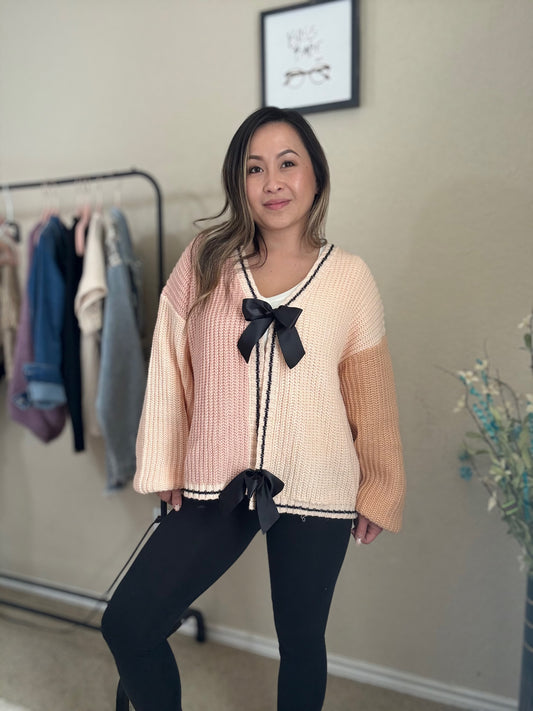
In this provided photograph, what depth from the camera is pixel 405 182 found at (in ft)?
5.35

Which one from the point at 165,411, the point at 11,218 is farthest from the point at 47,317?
the point at 165,411

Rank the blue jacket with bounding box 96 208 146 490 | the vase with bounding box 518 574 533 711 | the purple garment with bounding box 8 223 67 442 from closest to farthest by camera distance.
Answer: the vase with bounding box 518 574 533 711 < the blue jacket with bounding box 96 208 146 490 < the purple garment with bounding box 8 223 67 442

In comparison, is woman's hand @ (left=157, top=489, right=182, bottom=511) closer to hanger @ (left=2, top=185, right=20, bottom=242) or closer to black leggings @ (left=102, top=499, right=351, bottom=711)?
black leggings @ (left=102, top=499, right=351, bottom=711)

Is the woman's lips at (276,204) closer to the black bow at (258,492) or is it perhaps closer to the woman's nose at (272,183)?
the woman's nose at (272,183)

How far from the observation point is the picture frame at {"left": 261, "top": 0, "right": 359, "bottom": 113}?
1.64 m

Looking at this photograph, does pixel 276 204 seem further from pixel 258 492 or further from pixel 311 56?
pixel 311 56

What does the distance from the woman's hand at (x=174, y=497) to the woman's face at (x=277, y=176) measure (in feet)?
1.94

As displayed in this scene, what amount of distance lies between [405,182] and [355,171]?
0.47 ft

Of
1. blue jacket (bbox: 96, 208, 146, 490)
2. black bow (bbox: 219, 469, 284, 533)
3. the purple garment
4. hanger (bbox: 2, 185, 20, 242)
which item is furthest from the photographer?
hanger (bbox: 2, 185, 20, 242)

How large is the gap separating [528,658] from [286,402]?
86cm

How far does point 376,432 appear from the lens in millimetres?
1301

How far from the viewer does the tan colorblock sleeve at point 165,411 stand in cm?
127

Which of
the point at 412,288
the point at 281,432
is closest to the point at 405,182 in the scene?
the point at 412,288

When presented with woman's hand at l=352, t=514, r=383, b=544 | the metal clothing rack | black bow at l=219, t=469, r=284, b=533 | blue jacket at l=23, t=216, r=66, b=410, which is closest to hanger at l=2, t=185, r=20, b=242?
the metal clothing rack
